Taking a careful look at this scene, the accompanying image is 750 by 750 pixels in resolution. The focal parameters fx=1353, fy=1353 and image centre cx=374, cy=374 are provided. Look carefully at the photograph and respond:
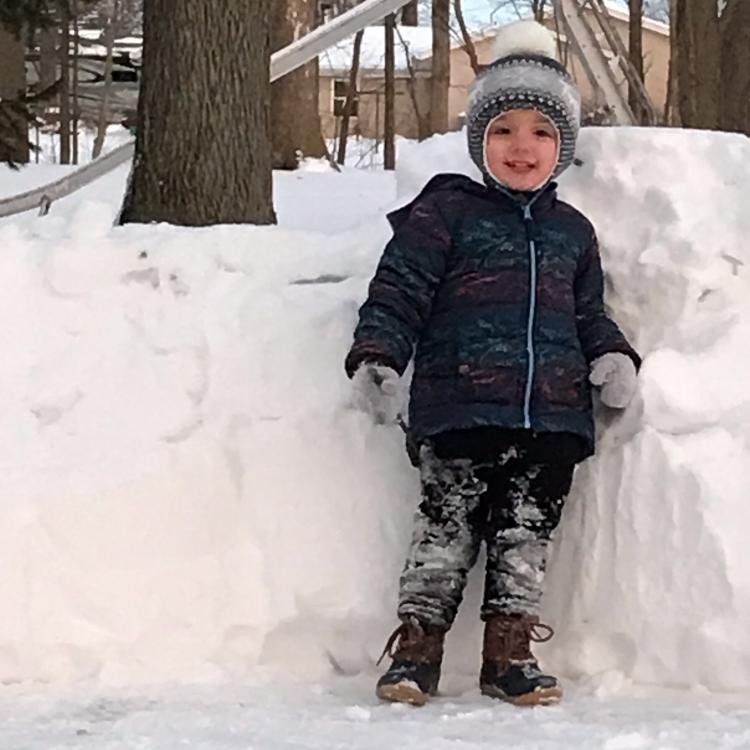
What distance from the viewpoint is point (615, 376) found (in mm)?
3082

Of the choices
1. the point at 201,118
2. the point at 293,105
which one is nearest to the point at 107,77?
the point at 293,105

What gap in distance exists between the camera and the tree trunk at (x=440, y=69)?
1866 centimetres

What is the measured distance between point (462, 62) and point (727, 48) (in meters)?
28.9

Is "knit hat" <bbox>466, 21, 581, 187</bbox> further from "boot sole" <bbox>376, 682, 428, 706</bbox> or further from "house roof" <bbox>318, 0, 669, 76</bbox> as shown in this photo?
"house roof" <bbox>318, 0, 669, 76</bbox>

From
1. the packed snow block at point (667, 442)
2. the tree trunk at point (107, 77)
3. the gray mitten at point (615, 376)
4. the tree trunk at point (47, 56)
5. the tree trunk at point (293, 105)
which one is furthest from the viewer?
the tree trunk at point (107, 77)

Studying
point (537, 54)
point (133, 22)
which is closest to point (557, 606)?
point (537, 54)

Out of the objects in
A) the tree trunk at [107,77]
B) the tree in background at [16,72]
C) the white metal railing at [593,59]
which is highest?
the tree trunk at [107,77]

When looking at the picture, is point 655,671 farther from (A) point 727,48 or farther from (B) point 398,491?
(A) point 727,48

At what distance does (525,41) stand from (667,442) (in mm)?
1043

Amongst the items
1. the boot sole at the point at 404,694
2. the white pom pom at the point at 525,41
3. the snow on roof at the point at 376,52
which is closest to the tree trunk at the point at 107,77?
the snow on roof at the point at 376,52

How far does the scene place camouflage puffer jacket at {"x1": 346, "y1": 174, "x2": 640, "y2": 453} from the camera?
2.99 meters

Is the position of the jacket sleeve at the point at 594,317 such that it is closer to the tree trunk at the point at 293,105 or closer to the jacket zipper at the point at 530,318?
the jacket zipper at the point at 530,318

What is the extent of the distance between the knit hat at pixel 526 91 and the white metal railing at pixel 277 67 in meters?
2.17

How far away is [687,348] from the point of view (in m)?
3.22
